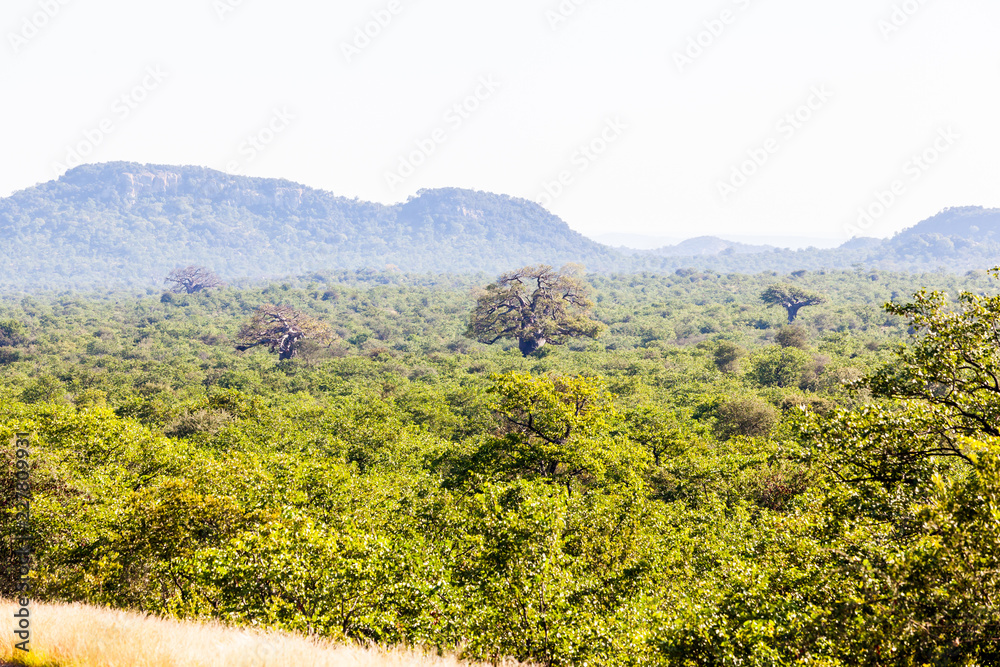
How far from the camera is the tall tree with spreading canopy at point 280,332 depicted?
293 ft

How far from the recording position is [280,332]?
3620 inches

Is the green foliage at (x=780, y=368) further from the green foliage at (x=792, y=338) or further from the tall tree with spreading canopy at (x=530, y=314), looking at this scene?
the tall tree with spreading canopy at (x=530, y=314)

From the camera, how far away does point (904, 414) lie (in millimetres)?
12234

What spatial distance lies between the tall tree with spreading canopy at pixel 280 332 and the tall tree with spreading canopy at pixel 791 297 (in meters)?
99.7

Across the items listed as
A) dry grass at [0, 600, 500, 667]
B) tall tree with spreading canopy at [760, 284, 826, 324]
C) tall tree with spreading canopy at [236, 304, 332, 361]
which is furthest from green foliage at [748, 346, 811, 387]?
tall tree with spreading canopy at [760, 284, 826, 324]

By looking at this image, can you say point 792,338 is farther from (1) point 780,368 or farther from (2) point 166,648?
(2) point 166,648

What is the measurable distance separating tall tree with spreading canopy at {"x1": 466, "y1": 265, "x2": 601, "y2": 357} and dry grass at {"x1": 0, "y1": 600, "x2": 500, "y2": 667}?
75.4m

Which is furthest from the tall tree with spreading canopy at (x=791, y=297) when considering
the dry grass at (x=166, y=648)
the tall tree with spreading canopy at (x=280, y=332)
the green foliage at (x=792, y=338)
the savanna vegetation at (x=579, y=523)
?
the dry grass at (x=166, y=648)

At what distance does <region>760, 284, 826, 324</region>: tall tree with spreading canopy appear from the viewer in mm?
124125

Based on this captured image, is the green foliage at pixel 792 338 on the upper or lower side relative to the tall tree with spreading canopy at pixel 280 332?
upper

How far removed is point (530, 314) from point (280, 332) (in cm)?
4345

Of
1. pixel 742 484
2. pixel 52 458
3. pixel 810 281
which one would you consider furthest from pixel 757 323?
pixel 52 458

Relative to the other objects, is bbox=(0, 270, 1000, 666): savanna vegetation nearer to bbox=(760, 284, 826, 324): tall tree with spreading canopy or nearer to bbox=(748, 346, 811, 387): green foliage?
bbox=(748, 346, 811, 387): green foliage

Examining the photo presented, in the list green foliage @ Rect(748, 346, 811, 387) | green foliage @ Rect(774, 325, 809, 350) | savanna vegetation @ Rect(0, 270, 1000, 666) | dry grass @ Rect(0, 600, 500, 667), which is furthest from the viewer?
green foliage @ Rect(774, 325, 809, 350)
